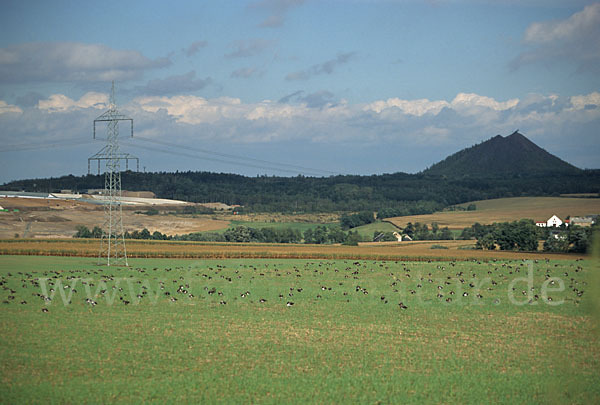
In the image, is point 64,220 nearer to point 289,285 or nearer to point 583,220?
point 289,285

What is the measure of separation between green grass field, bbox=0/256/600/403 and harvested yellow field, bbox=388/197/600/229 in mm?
84386

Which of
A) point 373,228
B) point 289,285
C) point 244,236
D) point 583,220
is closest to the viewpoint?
point 289,285

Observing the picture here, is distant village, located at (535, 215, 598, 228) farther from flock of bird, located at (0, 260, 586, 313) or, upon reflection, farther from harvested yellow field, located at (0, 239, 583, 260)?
flock of bird, located at (0, 260, 586, 313)

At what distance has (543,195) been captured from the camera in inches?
6890

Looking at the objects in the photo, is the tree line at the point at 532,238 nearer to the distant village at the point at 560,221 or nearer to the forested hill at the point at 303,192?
the distant village at the point at 560,221

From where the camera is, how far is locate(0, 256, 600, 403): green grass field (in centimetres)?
1725

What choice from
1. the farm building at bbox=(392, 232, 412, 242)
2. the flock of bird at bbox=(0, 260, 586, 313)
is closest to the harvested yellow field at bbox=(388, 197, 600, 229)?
the farm building at bbox=(392, 232, 412, 242)

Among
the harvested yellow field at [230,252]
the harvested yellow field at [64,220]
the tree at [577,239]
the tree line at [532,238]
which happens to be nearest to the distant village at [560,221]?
the tree line at [532,238]

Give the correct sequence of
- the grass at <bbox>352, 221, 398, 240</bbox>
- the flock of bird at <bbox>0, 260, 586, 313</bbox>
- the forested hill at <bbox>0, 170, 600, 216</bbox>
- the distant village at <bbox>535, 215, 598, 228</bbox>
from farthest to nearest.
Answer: the forested hill at <bbox>0, 170, 600, 216</bbox>, the grass at <bbox>352, 221, 398, 240</bbox>, the distant village at <bbox>535, 215, 598, 228</bbox>, the flock of bird at <bbox>0, 260, 586, 313</bbox>

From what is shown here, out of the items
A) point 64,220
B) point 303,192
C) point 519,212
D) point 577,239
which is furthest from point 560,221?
point 303,192

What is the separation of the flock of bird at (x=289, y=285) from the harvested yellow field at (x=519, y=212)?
7079 cm

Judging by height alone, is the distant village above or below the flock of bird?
above

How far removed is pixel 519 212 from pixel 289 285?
10650 cm

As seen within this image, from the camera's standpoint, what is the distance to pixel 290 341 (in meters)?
23.2
